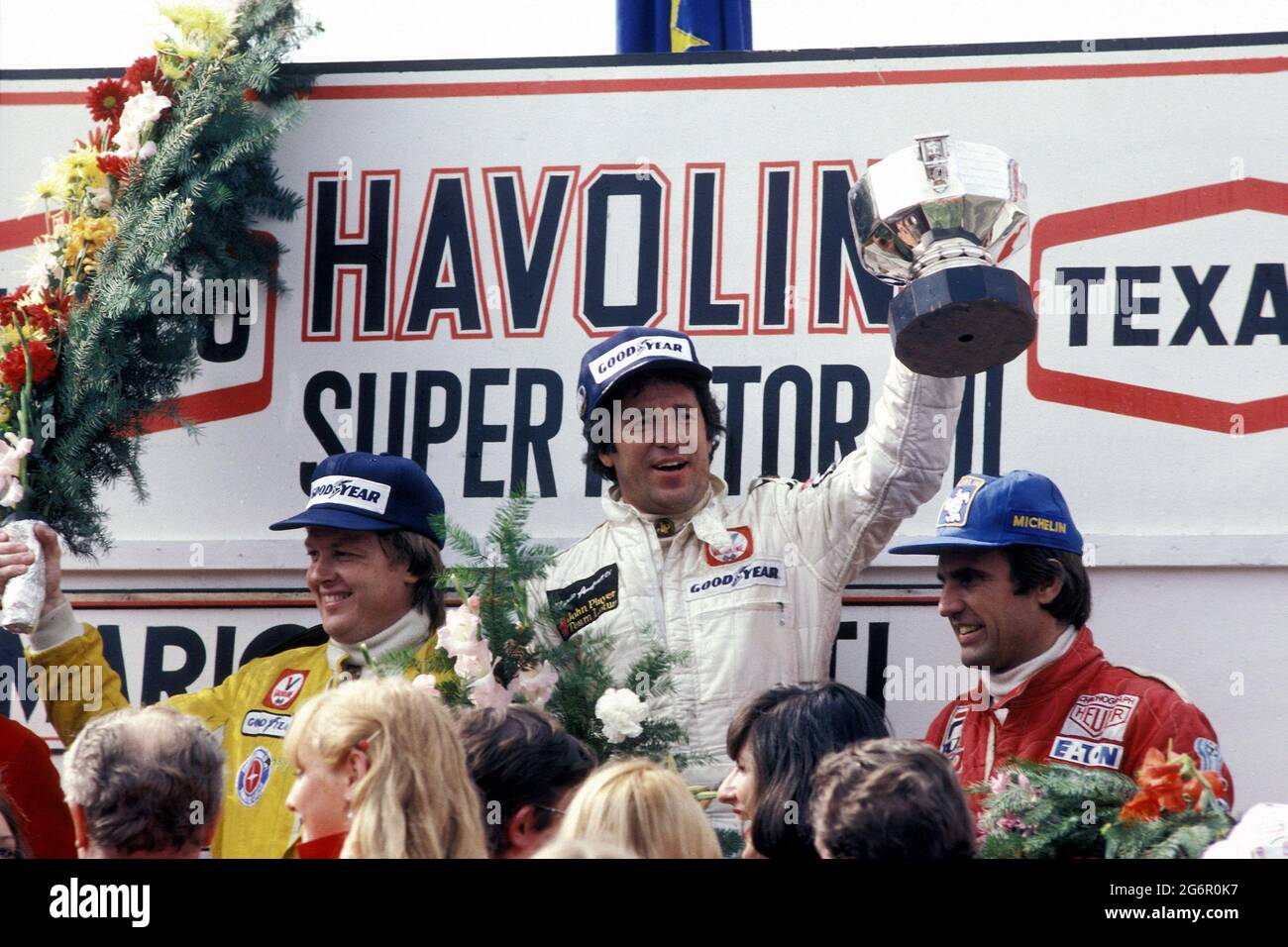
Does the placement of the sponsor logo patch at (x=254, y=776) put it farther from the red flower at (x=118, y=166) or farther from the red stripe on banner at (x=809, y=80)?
the red stripe on banner at (x=809, y=80)

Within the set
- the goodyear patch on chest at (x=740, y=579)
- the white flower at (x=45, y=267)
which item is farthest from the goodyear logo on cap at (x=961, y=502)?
the white flower at (x=45, y=267)

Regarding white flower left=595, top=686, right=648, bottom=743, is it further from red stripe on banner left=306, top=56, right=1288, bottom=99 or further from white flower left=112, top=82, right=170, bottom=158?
Answer: white flower left=112, top=82, right=170, bottom=158

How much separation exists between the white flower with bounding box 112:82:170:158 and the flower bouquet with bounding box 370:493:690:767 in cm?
207

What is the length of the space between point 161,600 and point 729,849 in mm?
2504

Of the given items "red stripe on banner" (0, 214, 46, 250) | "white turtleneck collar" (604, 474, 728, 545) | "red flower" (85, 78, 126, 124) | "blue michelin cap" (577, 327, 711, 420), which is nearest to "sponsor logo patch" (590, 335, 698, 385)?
Result: "blue michelin cap" (577, 327, 711, 420)

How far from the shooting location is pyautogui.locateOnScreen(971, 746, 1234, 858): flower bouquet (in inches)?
142

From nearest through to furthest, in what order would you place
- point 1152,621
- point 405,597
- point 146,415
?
point 405,597 < point 1152,621 < point 146,415

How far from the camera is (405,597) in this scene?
16.0 ft

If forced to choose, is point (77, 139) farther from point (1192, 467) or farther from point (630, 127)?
point (1192, 467)

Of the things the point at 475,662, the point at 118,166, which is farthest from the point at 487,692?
the point at 118,166

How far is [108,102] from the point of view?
5.94 metres

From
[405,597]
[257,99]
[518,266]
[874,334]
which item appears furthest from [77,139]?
[874,334]

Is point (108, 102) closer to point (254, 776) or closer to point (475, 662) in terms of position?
point (254, 776)
